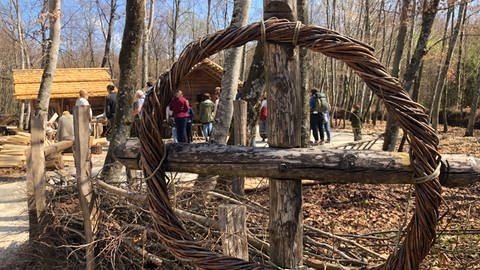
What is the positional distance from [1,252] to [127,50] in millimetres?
3417

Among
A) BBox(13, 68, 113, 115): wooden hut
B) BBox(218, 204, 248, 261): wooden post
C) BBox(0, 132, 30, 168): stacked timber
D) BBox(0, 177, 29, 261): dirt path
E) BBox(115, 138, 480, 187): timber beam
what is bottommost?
BBox(0, 177, 29, 261): dirt path

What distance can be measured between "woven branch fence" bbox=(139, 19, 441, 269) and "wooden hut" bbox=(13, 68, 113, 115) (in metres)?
17.6

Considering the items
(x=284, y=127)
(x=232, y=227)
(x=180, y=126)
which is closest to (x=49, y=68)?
(x=180, y=126)

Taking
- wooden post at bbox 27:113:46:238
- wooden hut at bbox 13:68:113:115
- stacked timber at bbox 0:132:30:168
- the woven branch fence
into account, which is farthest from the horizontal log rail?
wooden hut at bbox 13:68:113:115

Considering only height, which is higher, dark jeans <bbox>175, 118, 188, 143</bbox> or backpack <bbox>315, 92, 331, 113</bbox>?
backpack <bbox>315, 92, 331, 113</bbox>

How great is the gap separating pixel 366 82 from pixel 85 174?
9.97 feet

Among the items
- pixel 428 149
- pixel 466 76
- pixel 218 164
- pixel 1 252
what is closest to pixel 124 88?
pixel 1 252

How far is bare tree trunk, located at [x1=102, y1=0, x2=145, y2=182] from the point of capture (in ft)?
20.6

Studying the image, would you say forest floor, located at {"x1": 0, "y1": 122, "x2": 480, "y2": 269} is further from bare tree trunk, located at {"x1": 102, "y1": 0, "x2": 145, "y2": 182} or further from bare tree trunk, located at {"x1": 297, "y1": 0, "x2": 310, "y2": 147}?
bare tree trunk, located at {"x1": 102, "y1": 0, "x2": 145, "y2": 182}

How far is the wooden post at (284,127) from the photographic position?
1896 millimetres

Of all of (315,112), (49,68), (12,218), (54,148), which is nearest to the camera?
(54,148)

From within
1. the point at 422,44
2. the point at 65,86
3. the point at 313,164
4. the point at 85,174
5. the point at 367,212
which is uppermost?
the point at 422,44

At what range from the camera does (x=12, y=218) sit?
251 inches

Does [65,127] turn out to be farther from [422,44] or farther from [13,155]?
[422,44]
